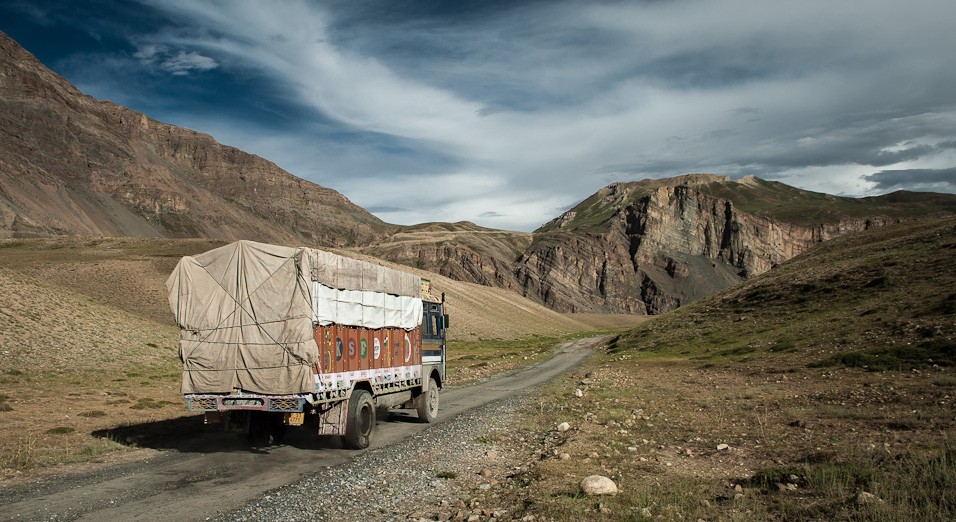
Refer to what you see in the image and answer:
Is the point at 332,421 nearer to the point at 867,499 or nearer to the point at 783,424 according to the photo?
the point at 867,499

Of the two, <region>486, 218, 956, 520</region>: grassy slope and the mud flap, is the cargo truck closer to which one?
the mud flap

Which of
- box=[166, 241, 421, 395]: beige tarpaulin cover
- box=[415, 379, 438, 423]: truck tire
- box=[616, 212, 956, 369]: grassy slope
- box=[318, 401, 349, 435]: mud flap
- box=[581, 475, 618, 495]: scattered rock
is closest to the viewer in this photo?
box=[581, 475, 618, 495]: scattered rock

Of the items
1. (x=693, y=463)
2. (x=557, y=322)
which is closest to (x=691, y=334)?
(x=693, y=463)

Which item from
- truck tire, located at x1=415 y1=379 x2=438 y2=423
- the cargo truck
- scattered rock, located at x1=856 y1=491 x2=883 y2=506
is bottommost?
truck tire, located at x1=415 y1=379 x2=438 y2=423

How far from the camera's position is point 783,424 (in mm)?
14633

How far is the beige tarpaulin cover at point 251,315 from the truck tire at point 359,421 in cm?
179

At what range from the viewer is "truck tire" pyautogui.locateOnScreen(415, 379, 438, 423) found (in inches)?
733

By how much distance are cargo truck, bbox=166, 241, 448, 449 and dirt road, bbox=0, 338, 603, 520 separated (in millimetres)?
717

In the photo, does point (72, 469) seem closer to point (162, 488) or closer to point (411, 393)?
point (162, 488)

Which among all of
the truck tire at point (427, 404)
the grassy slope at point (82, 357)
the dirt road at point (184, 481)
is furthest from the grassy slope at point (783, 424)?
the grassy slope at point (82, 357)

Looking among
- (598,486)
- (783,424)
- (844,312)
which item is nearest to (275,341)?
(598,486)

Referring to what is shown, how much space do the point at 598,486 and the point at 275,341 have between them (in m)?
7.28

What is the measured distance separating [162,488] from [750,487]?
977 centimetres

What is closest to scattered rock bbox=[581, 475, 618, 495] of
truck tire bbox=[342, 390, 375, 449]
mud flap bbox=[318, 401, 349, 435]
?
mud flap bbox=[318, 401, 349, 435]
